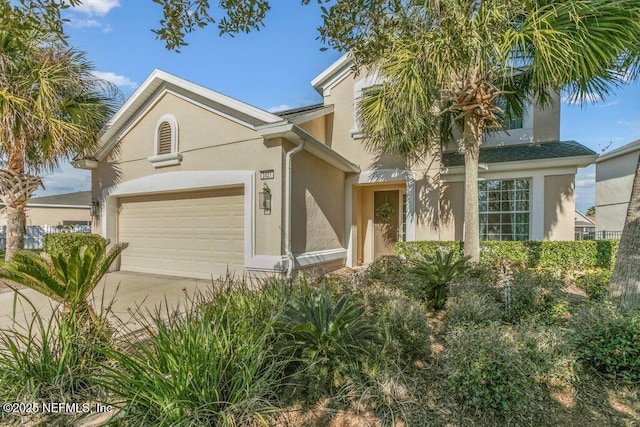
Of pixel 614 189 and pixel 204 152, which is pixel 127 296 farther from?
pixel 614 189

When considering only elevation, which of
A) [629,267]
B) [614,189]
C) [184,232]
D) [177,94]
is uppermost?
[177,94]

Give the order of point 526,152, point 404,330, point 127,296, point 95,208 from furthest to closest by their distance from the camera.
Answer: point 95,208 < point 526,152 < point 127,296 < point 404,330

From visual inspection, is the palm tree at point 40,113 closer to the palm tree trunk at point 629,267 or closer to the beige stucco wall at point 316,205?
the beige stucco wall at point 316,205

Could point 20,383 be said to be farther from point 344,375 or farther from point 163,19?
point 163,19

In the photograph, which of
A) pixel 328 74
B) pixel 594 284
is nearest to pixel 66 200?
pixel 328 74

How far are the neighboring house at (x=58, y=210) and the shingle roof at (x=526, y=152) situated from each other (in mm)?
28300

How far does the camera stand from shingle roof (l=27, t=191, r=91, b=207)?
25.5 m

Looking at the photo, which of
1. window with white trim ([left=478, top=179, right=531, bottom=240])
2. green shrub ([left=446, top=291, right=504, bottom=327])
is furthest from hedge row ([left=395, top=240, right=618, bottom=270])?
green shrub ([left=446, top=291, right=504, bottom=327])

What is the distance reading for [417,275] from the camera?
5.47 m

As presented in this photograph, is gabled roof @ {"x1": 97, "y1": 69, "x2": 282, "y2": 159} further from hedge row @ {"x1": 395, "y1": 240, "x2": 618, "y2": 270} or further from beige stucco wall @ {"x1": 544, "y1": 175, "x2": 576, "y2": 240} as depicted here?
beige stucco wall @ {"x1": 544, "y1": 175, "x2": 576, "y2": 240}

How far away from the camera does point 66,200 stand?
27.3 meters

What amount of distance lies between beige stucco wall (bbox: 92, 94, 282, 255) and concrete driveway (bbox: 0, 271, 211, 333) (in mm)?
2180

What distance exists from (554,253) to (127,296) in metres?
10.7

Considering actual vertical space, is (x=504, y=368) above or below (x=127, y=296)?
above
